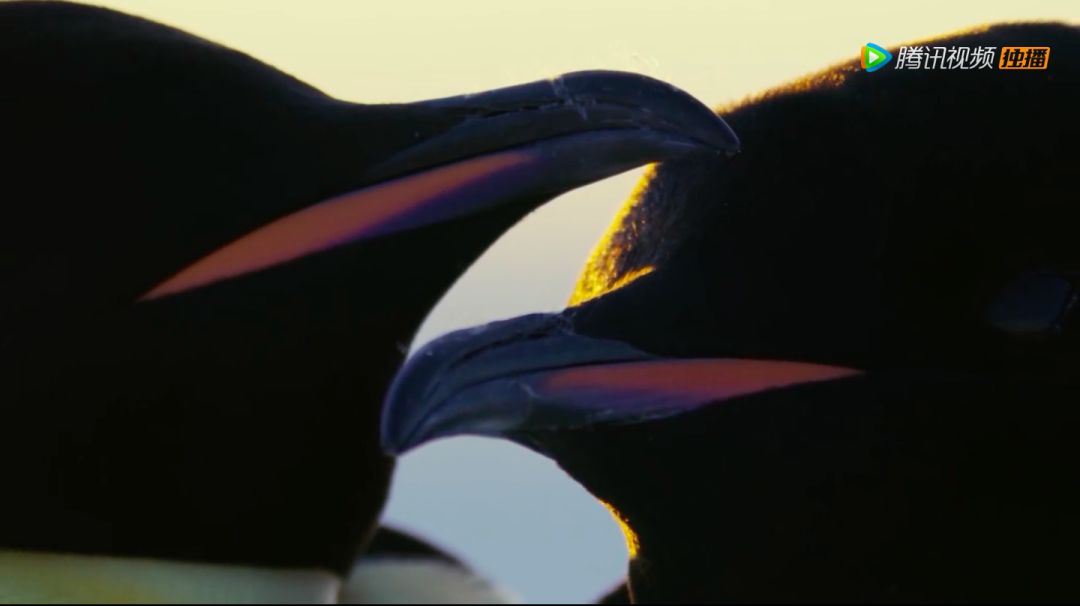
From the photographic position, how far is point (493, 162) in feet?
7.29

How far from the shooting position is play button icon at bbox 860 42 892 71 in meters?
2.17

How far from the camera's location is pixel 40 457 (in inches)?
89.6

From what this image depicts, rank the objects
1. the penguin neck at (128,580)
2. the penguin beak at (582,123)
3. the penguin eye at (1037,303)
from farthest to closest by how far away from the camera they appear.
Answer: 1. the penguin neck at (128,580)
2. the penguin beak at (582,123)
3. the penguin eye at (1037,303)

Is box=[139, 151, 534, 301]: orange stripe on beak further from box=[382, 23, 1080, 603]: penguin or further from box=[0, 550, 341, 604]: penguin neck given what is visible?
box=[0, 550, 341, 604]: penguin neck

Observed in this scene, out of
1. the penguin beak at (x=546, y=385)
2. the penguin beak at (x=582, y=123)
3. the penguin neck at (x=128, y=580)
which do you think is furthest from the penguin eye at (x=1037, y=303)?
the penguin neck at (x=128, y=580)

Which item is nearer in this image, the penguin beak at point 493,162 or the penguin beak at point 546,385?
the penguin beak at point 546,385

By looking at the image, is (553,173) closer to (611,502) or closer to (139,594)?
(611,502)

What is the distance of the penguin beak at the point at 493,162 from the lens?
86.2 inches

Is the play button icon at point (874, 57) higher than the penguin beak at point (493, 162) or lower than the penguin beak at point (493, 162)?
higher

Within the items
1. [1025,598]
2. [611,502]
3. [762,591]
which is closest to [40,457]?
[611,502]

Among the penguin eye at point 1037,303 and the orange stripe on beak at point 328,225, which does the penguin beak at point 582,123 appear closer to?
the orange stripe on beak at point 328,225

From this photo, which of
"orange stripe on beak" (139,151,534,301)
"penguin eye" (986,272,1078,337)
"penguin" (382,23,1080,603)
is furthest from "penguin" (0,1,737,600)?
"penguin eye" (986,272,1078,337)

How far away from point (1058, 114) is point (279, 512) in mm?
1067

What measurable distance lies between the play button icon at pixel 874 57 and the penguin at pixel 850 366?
34 mm
